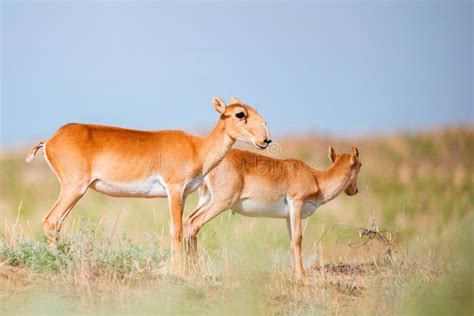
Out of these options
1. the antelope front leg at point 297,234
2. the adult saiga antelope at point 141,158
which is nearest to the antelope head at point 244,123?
the adult saiga antelope at point 141,158

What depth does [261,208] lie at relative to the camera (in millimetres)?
16047

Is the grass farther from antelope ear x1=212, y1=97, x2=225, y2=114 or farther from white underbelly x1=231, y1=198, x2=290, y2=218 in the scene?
antelope ear x1=212, y1=97, x2=225, y2=114

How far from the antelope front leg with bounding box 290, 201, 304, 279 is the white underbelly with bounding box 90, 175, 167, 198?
237 centimetres

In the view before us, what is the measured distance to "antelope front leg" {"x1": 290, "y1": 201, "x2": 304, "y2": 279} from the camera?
604 inches

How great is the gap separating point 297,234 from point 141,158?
299 cm

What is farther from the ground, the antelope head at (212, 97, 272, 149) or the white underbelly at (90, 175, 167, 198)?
the antelope head at (212, 97, 272, 149)

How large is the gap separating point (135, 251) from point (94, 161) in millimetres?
1753

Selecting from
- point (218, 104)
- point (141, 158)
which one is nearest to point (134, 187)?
point (141, 158)

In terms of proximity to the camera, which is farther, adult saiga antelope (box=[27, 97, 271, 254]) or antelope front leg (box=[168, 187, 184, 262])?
antelope front leg (box=[168, 187, 184, 262])

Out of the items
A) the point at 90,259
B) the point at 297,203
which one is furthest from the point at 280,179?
the point at 90,259

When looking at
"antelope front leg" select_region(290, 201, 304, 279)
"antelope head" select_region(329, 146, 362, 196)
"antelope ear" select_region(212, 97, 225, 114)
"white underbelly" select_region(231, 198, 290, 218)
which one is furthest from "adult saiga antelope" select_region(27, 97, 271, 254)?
"antelope head" select_region(329, 146, 362, 196)

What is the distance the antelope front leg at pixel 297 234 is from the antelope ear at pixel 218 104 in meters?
2.07

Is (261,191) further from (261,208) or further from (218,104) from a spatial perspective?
(218,104)

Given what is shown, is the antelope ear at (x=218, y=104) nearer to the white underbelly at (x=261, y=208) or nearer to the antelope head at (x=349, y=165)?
the white underbelly at (x=261, y=208)
